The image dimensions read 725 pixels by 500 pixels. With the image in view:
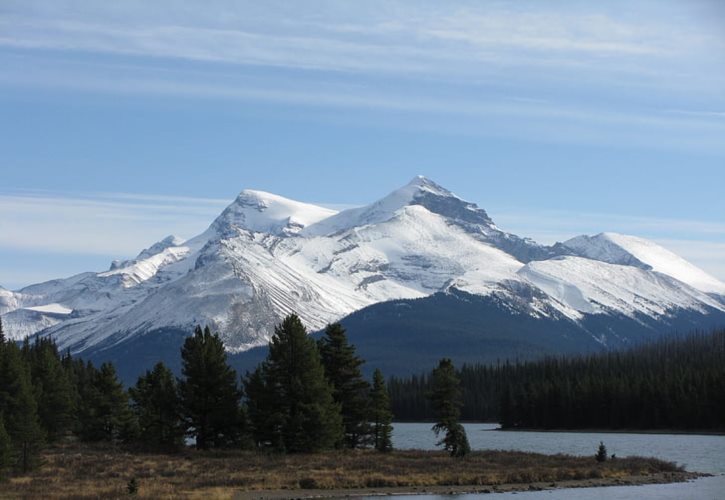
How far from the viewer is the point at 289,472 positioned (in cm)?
9044

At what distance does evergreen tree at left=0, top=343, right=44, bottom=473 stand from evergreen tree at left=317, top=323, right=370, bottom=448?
34.4m

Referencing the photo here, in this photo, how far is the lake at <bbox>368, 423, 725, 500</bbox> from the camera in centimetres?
8206

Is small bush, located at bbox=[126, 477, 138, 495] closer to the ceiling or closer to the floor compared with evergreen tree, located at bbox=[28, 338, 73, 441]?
closer to the floor

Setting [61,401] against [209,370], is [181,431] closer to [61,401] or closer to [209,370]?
[209,370]

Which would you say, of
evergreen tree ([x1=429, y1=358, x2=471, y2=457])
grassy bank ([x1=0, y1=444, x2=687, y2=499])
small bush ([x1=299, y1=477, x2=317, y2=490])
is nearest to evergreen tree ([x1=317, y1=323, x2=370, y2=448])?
grassy bank ([x1=0, y1=444, x2=687, y2=499])

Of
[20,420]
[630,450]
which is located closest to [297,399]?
[20,420]

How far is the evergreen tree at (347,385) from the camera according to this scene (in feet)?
387

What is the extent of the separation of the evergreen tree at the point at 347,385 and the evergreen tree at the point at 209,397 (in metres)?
10.4

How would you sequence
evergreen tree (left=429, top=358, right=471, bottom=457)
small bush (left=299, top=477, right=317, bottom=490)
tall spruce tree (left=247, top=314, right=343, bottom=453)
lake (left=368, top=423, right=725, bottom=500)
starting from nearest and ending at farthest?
lake (left=368, top=423, right=725, bottom=500), small bush (left=299, top=477, right=317, bottom=490), tall spruce tree (left=247, top=314, right=343, bottom=453), evergreen tree (left=429, top=358, right=471, bottom=457)

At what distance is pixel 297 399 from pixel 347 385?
1216 centimetres

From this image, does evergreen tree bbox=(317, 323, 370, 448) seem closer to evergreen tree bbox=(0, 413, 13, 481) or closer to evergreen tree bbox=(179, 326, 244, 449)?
evergreen tree bbox=(179, 326, 244, 449)

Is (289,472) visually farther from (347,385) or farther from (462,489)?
(347,385)

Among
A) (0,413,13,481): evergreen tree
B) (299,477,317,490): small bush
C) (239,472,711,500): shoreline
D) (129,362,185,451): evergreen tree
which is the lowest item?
(239,472,711,500): shoreline

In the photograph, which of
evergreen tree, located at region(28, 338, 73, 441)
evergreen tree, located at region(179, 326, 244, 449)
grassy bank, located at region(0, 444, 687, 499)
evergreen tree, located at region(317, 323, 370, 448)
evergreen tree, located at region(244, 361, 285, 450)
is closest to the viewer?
grassy bank, located at region(0, 444, 687, 499)
